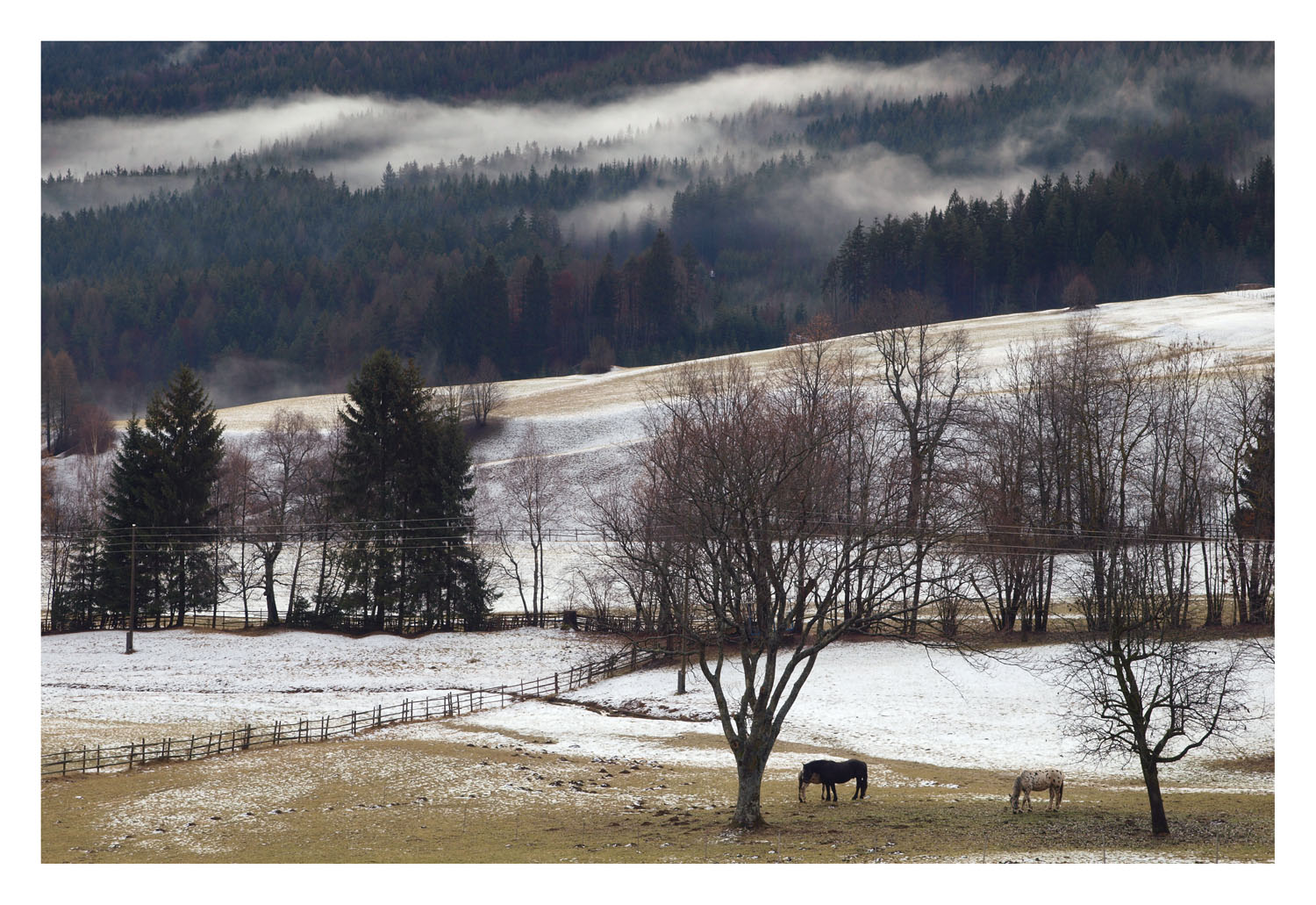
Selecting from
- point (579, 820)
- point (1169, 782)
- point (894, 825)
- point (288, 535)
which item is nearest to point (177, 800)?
point (579, 820)

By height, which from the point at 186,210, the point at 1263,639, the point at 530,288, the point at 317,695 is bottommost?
the point at 317,695

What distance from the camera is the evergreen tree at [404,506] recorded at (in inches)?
2119

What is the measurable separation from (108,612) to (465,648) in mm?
19717

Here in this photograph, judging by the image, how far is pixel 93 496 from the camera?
69.9 meters

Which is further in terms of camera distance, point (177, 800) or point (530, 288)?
point (530, 288)

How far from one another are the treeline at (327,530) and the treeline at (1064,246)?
6487 centimetres

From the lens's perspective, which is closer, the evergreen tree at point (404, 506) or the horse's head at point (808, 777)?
the horse's head at point (808, 777)

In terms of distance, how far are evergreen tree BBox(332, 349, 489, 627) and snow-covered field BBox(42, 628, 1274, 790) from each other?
2645mm

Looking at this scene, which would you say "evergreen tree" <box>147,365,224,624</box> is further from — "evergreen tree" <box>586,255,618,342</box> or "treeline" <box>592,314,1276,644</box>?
"evergreen tree" <box>586,255,618,342</box>

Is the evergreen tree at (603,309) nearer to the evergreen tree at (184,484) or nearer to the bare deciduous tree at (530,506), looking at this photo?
the bare deciduous tree at (530,506)

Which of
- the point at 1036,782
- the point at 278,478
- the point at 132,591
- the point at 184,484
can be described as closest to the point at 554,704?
the point at 132,591

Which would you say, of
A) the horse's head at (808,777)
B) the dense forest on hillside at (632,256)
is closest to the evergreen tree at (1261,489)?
the horse's head at (808,777)

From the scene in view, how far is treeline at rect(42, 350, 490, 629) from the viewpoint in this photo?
53156 mm

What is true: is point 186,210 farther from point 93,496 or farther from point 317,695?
point 317,695
